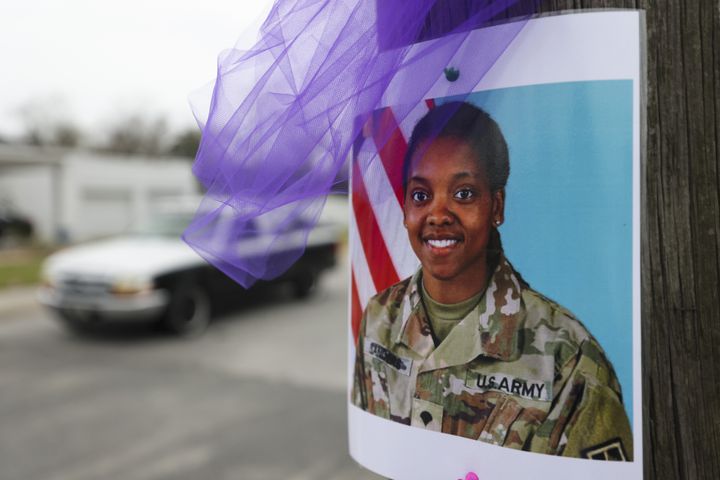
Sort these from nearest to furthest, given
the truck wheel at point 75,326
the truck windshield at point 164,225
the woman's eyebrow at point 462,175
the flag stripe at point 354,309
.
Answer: the woman's eyebrow at point 462,175, the flag stripe at point 354,309, the truck wheel at point 75,326, the truck windshield at point 164,225

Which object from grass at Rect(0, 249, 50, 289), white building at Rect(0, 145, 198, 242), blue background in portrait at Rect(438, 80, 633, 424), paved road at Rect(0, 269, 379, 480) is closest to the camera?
blue background in portrait at Rect(438, 80, 633, 424)

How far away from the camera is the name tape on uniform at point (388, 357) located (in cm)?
125

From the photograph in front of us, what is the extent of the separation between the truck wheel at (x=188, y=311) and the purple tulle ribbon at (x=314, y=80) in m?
7.39

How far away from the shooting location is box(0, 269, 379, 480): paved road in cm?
450

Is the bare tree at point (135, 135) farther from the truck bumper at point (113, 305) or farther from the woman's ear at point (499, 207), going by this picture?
the woman's ear at point (499, 207)

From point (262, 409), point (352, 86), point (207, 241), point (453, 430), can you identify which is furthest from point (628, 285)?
point (262, 409)

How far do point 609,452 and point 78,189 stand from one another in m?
28.0

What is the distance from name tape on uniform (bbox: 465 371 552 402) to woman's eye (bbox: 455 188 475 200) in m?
0.32

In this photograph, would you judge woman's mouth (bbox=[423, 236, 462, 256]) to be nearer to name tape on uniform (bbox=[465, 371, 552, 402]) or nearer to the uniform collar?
the uniform collar

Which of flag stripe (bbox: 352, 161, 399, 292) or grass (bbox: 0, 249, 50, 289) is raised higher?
flag stripe (bbox: 352, 161, 399, 292)

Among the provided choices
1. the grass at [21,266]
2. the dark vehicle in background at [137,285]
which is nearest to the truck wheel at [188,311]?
the dark vehicle in background at [137,285]

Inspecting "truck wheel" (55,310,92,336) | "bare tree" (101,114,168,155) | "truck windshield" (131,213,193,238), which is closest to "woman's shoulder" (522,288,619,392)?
"truck wheel" (55,310,92,336)

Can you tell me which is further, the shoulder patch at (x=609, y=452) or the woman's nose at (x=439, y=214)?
the woman's nose at (x=439, y=214)

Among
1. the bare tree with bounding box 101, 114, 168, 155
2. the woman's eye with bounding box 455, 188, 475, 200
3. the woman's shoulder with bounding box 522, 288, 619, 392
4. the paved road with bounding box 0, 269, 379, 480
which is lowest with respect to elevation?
the paved road with bounding box 0, 269, 379, 480
